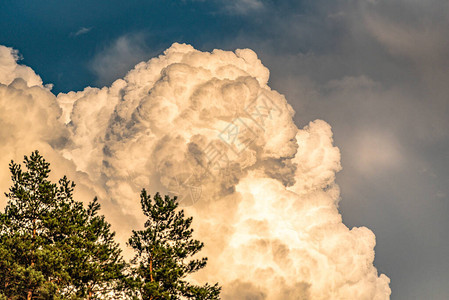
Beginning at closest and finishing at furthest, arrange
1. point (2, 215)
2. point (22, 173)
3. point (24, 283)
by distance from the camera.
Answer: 1. point (24, 283)
2. point (2, 215)
3. point (22, 173)

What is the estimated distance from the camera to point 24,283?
4097 centimetres

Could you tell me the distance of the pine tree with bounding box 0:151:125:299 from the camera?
41.9 metres

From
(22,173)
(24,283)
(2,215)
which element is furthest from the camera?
(22,173)

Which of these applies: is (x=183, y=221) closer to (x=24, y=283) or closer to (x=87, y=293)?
(x=87, y=293)

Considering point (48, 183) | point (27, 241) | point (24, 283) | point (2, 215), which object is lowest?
point (24, 283)

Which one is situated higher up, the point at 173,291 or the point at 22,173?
the point at 22,173

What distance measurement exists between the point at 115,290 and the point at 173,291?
18.6ft

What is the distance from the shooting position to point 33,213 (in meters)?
46.1

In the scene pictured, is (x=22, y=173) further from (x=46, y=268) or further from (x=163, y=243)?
(x=163, y=243)

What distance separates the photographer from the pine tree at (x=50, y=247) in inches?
1650

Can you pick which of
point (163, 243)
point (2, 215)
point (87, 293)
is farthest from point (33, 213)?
point (163, 243)

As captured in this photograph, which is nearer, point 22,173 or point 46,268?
point 46,268

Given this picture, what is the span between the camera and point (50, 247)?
44281 mm

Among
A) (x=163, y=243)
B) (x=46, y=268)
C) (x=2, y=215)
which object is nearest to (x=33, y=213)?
(x=2, y=215)
